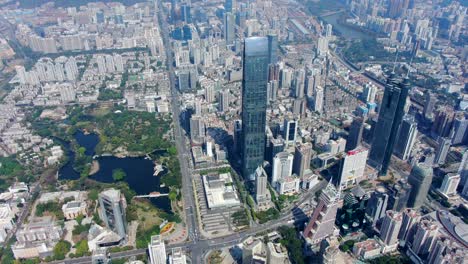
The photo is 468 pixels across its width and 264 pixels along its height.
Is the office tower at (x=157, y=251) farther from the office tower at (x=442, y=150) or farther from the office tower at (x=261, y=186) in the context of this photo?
the office tower at (x=442, y=150)

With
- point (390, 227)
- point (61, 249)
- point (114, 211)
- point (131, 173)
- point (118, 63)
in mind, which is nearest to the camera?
point (390, 227)

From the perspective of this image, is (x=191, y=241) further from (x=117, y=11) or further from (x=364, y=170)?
(x=117, y=11)

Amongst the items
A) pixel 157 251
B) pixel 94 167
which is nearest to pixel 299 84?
pixel 94 167

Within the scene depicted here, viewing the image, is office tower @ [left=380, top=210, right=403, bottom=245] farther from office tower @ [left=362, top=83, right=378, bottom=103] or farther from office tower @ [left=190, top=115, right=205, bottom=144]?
office tower @ [left=362, top=83, right=378, bottom=103]

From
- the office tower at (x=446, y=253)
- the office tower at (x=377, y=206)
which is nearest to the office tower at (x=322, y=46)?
the office tower at (x=377, y=206)

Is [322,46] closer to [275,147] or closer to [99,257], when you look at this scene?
[275,147]

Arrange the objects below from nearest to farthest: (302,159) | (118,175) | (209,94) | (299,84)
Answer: (302,159) → (118,175) → (209,94) → (299,84)
